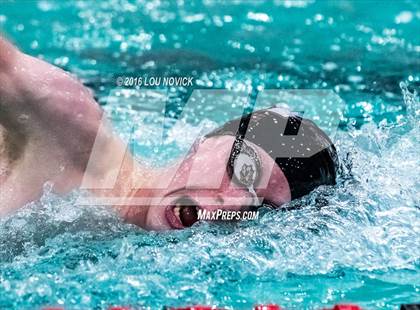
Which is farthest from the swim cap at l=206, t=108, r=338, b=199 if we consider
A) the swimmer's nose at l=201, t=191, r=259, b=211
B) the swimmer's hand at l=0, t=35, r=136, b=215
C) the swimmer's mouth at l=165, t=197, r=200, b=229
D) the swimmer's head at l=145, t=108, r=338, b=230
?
the swimmer's hand at l=0, t=35, r=136, b=215

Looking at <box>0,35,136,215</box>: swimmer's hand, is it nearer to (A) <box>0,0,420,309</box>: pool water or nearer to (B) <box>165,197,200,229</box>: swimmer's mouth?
(A) <box>0,0,420,309</box>: pool water

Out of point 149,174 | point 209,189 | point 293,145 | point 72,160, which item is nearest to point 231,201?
point 209,189

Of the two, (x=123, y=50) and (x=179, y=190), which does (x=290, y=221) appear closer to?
(x=179, y=190)

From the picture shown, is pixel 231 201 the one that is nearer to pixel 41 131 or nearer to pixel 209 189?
pixel 209 189

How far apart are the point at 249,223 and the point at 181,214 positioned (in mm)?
242

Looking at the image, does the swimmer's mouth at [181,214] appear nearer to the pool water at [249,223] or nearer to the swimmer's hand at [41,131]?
the pool water at [249,223]

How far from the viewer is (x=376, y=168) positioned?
3.26 metres

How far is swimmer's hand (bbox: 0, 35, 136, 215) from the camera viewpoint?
2660 mm

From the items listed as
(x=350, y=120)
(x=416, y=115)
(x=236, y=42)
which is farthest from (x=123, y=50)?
(x=416, y=115)

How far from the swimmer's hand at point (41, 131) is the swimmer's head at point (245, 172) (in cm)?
30

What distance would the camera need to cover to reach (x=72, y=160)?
9.16ft

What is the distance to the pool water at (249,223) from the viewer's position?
8.14ft

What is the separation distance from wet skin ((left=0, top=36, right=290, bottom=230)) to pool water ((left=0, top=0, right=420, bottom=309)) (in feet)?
0.21

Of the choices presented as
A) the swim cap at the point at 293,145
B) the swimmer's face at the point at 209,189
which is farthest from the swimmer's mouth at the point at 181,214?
the swim cap at the point at 293,145
